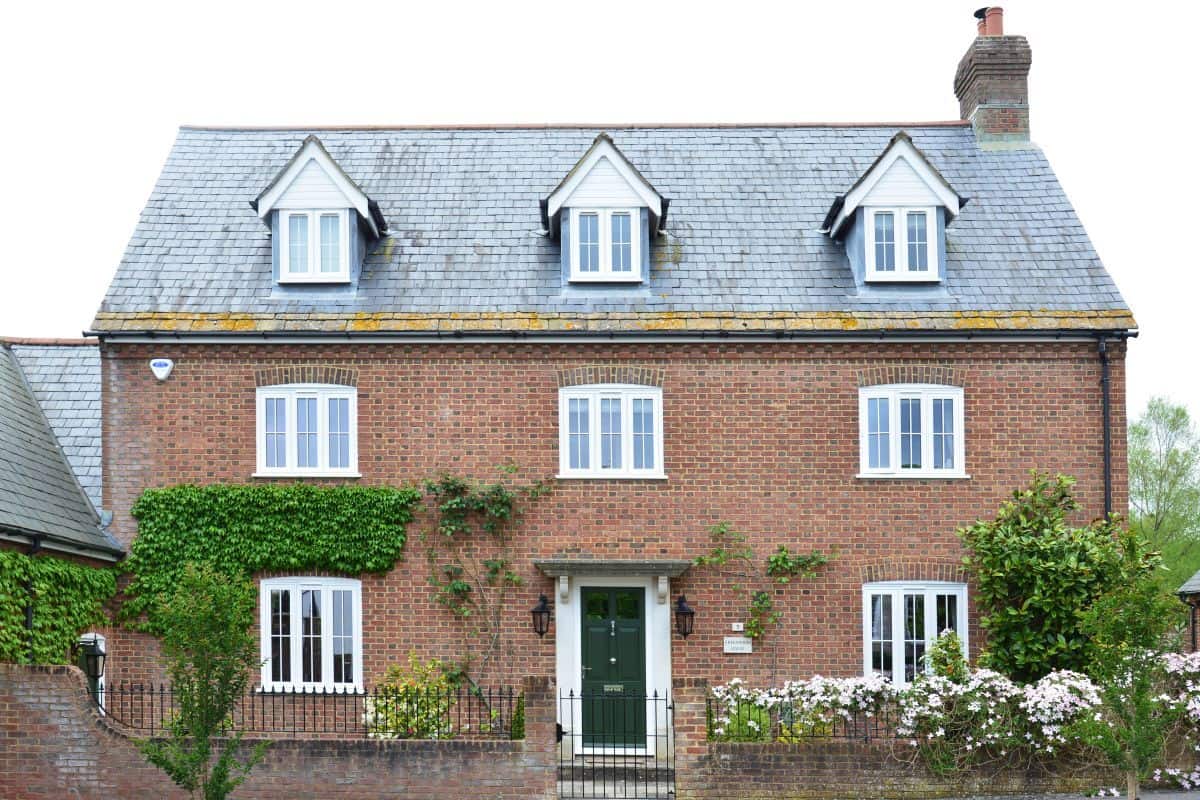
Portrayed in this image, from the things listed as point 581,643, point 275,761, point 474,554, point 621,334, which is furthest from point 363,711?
point 621,334

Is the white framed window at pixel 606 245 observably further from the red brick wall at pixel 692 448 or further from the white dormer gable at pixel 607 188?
the red brick wall at pixel 692 448

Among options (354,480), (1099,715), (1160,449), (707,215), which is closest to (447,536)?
(354,480)

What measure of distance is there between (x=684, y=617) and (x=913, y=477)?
408 cm

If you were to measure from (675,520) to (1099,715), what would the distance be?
21.5 ft

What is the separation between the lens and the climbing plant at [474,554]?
2036 cm

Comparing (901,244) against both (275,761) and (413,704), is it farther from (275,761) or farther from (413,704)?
(275,761)

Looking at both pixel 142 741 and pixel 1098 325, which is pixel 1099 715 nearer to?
pixel 1098 325

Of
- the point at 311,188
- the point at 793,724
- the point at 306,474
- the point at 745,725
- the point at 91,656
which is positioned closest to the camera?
the point at 793,724

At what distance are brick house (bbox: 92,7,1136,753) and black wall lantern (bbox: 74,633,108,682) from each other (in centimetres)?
78

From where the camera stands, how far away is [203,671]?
1560 centimetres

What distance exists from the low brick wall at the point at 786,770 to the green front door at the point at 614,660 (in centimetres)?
336

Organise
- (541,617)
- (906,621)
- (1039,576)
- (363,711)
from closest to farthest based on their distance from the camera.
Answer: (1039,576), (363,711), (541,617), (906,621)

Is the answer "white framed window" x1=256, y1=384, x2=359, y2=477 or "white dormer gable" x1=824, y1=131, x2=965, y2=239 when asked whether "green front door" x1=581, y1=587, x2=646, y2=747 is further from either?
"white dormer gable" x1=824, y1=131, x2=965, y2=239

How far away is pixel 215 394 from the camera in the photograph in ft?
68.5
